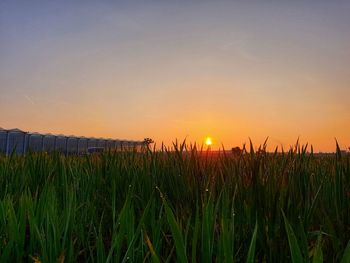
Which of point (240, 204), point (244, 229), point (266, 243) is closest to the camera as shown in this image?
point (266, 243)

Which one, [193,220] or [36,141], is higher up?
[36,141]

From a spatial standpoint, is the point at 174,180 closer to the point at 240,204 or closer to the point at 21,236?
the point at 240,204

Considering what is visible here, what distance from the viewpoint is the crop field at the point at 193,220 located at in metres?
1.05

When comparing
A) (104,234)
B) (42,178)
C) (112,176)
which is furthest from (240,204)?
(42,178)

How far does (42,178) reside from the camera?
255cm

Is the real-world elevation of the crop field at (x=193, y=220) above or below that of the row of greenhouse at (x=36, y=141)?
below

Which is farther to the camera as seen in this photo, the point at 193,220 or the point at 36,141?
the point at 36,141

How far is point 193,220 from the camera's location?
1.54m

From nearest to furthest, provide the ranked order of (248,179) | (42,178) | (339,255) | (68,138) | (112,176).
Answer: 1. (339,255)
2. (248,179)
3. (112,176)
4. (42,178)
5. (68,138)

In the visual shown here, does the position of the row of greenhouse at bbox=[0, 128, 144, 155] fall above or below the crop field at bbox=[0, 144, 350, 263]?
above

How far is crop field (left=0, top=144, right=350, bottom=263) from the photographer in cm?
105

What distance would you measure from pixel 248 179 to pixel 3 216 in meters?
0.96

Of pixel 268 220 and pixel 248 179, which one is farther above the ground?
pixel 248 179

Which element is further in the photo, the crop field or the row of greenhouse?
the row of greenhouse
